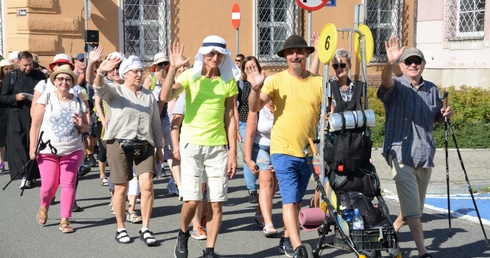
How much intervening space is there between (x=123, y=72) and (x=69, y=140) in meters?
1.15

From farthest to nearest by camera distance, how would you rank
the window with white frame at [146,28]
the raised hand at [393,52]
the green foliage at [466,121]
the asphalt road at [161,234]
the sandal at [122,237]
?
the window with white frame at [146,28]
the green foliage at [466,121]
the sandal at [122,237]
the asphalt road at [161,234]
the raised hand at [393,52]

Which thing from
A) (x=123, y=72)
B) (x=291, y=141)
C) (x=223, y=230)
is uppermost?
(x=123, y=72)

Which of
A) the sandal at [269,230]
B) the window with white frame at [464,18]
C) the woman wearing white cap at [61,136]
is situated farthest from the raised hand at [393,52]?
the window with white frame at [464,18]

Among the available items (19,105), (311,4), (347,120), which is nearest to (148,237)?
(347,120)

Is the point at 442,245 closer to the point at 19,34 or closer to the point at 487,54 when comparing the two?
the point at 19,34

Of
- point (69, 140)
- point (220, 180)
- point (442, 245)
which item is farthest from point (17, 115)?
point (442, 245)

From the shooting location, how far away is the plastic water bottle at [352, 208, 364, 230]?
245 inches

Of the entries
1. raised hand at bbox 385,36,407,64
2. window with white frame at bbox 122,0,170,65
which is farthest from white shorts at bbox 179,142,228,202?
window with white frame at bbox 122,0,170,65

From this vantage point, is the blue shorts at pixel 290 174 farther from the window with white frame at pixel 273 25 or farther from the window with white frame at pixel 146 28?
the window with white frame at pixel 273 25

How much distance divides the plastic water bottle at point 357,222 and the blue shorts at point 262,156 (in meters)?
2.28

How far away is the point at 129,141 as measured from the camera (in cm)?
821

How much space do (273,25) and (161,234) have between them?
544 inches

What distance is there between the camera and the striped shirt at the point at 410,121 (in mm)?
7297

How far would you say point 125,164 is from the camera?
829 centimetres
